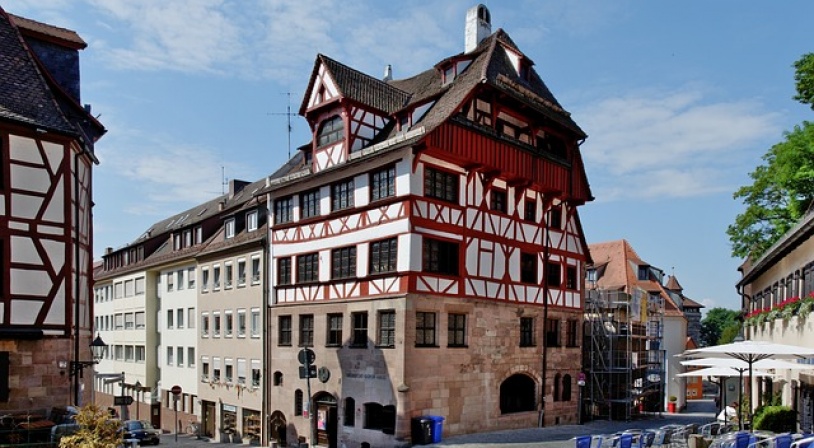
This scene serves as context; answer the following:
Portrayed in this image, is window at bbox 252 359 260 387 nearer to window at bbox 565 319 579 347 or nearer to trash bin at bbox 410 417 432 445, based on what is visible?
trash bin at bbox 410 417 432 445

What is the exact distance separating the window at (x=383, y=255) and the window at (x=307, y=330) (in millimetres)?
4592

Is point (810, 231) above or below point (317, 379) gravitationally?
above

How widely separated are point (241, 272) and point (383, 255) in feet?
38.9

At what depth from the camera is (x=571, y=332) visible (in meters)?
30.4

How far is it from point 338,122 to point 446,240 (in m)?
6.66

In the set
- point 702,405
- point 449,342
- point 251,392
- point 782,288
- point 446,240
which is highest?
point 446,240

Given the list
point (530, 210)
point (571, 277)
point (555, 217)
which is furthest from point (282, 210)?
point (571, 277)

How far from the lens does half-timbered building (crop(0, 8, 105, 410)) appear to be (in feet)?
59.4

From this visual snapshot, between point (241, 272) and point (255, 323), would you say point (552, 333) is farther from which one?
point (241, 272)

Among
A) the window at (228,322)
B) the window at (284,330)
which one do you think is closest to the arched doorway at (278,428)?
the window at (284,330)

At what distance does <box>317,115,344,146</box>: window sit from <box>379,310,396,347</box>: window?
729 cm

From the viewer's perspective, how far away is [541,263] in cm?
2856

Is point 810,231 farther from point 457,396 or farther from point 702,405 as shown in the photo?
point 702,405

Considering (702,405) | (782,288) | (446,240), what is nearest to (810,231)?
(782,288)
